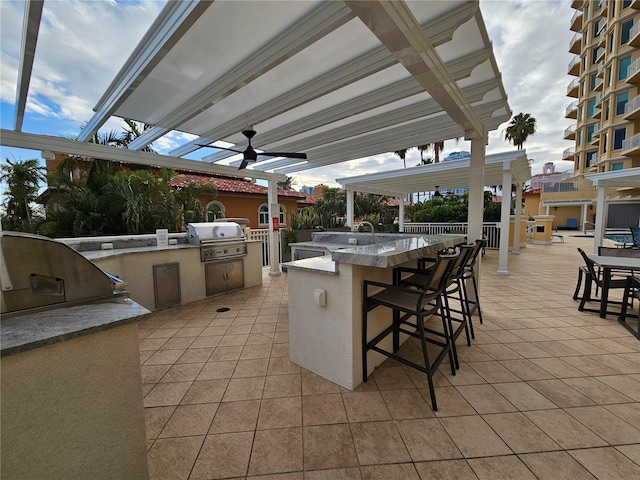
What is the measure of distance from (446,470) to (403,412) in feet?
1.37

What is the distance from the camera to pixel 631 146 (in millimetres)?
14289

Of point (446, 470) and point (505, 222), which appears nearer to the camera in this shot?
point (446, 470)

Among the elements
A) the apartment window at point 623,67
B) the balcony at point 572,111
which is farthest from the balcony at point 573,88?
the apartment window at point 623,67

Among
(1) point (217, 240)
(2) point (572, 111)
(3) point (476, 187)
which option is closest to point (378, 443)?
(3) point (476, 187)

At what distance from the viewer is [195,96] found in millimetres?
2805

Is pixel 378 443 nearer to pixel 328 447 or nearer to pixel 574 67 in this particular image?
pixel 328 447

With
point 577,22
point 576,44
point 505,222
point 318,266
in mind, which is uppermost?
point 577,22

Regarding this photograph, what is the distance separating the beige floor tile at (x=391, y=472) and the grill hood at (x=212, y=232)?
4.00m

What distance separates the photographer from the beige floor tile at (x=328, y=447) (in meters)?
1.42

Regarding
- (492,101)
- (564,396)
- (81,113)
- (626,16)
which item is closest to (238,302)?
(81,113)

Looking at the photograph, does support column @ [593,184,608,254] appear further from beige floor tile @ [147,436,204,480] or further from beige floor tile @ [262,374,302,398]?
beige floor tile @ [147,436,204,480]

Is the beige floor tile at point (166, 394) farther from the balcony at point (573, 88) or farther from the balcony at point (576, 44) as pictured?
the balcony at point (576, 44)

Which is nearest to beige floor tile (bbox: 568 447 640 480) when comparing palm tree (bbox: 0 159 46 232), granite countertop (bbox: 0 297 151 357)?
granite countertop (bbox: 0 297 151 357)

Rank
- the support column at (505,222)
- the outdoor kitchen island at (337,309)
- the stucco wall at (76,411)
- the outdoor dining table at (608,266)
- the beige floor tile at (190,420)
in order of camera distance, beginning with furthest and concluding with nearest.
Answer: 1. the support column at (505,222)
2. the outdoor dining table at (608,266)
3. the outdoor kitchen island at (337,309)
4. the beige floor tile at (190,420)
5. the stucco wall at (76,411)
